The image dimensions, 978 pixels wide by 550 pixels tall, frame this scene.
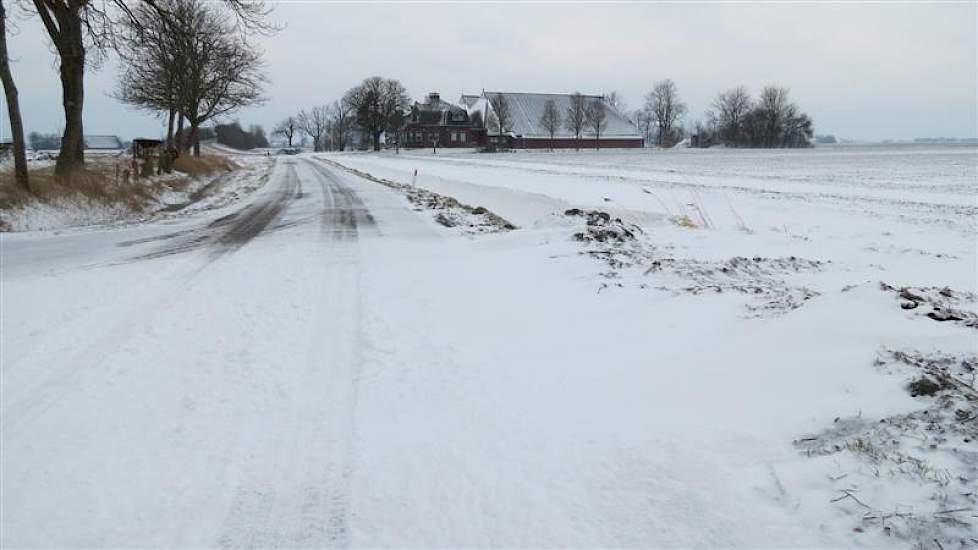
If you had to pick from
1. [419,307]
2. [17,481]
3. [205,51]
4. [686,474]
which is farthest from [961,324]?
[205,51]

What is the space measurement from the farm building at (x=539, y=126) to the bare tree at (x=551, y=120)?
0.59 meters

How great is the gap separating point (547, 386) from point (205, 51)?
4046 centimetres

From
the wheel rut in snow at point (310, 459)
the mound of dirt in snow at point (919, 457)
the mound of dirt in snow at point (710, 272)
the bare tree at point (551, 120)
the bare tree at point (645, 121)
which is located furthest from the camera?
the bare tree at point (645, 121)

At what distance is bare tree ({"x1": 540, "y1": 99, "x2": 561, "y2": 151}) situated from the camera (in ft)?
365

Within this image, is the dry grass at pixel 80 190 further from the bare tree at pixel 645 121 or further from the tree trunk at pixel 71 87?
the bare tree at pixel 645 121

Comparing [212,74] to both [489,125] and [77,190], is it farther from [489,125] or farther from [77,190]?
[489,125]

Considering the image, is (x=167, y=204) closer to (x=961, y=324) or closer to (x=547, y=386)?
(x=547, y=386)

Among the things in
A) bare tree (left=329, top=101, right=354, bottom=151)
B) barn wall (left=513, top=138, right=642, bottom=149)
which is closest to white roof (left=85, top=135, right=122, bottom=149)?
bare tree (left=329, top=101, right=354, bottom=151)

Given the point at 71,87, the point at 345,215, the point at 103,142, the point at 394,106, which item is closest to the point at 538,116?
the point at 394,106

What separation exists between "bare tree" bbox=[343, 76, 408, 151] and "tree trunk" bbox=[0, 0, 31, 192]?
9864 cm

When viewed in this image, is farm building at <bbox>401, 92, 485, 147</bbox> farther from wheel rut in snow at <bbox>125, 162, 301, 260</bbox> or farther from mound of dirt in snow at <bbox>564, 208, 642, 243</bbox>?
mound of dirt in snow at <bbox>564, 208, 642, 243</bbox>

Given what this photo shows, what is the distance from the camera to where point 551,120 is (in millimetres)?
111250

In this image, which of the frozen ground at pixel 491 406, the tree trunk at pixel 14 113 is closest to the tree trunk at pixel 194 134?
the tree trunk at pixel 14 113

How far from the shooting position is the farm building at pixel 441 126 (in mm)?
115825
